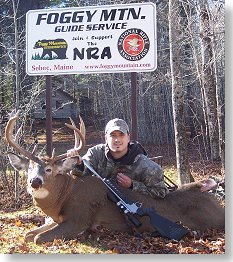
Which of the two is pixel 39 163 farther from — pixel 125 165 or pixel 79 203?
pixel 125 165

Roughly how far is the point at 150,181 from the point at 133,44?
1.68m

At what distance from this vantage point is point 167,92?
1231 centimetres

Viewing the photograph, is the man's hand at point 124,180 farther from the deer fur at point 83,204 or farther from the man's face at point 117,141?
the man's face at point 117,141

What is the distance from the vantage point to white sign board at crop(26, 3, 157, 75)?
6.43m

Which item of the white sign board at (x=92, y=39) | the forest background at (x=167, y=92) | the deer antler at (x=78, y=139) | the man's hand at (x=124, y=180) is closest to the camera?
the deer antler at (x=78, y=139)

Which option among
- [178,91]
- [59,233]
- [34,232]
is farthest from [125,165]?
[178,91]

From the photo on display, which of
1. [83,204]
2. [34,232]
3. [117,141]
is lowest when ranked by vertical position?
[34,232]

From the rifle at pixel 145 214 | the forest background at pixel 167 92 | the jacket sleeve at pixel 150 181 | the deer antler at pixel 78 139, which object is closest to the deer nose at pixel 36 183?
the deer antler at pixel 78 139

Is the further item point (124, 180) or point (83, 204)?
point (124, 180)

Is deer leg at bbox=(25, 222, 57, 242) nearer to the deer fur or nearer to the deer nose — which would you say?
the deer fur

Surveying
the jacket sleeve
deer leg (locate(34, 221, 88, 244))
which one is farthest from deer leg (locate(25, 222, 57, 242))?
the jacket sleeve

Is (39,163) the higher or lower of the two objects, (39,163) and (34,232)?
the higher

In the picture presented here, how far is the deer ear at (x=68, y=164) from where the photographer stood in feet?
19.1

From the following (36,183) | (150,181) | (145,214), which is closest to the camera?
(36,183)
